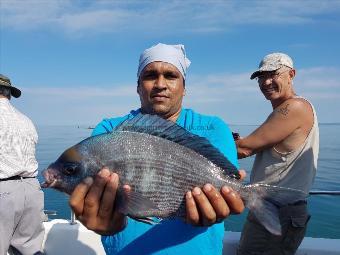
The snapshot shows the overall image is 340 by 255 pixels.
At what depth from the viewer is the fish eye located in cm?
245

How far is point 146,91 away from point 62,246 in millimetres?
3936

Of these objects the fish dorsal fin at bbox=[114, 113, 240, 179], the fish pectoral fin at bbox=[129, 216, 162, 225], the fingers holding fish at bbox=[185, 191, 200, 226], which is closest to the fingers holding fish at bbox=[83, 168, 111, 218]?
the fish pectoral fin at bbox=[129, 216, 162, 225]

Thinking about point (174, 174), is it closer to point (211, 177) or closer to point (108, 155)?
point (211, 177)

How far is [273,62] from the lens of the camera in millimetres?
4508

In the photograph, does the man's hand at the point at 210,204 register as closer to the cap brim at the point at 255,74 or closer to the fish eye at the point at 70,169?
the fish eye at the point at 70,169

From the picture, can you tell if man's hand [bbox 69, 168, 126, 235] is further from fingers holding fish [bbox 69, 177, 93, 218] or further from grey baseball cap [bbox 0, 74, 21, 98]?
grey baseball cap [bbox 0, 74, 21, 98]

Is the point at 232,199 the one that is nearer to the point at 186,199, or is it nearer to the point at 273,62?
the point at 186,199

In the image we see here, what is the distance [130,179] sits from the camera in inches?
92.0

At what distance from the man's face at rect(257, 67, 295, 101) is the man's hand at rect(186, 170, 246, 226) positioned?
241 centimetres

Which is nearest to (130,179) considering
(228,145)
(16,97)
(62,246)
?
(228,145)

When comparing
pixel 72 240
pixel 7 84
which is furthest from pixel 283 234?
pixel 7 84

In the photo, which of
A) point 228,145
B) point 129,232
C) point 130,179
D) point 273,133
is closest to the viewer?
point 130,179

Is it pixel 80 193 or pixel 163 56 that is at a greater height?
pixel 163 56

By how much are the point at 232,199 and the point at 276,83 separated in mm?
2465
